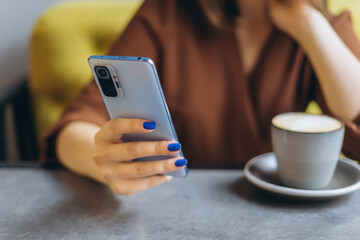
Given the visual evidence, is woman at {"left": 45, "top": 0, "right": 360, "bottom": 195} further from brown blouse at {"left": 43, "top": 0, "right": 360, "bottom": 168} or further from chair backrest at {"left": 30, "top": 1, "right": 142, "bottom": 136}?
chair backrest at {"left": 30, "top": 1, "right": 142, "bottom": 136}

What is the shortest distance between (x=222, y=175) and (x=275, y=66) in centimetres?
30

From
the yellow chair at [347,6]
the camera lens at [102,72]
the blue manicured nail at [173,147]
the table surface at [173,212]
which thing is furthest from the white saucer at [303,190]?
the yellow chair at [347,6]

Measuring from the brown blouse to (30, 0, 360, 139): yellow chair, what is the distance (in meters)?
0.27

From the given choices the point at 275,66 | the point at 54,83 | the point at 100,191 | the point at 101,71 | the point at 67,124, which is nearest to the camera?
the point at 101,71

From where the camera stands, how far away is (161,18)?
840 millimetres

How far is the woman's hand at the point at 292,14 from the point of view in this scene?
740mm

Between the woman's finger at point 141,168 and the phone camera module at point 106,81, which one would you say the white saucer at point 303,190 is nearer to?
the woman's finger at point 141,168

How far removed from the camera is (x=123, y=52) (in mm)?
794

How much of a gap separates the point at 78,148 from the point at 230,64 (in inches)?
13.6

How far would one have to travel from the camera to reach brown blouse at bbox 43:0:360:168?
0.82 m

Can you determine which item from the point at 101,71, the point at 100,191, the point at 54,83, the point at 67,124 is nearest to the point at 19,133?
the point at 54,83

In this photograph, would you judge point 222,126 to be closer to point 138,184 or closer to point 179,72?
point 179,72

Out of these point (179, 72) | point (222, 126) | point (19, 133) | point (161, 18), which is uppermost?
point (161, 18)

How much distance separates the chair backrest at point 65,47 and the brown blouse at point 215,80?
0.81 feet
